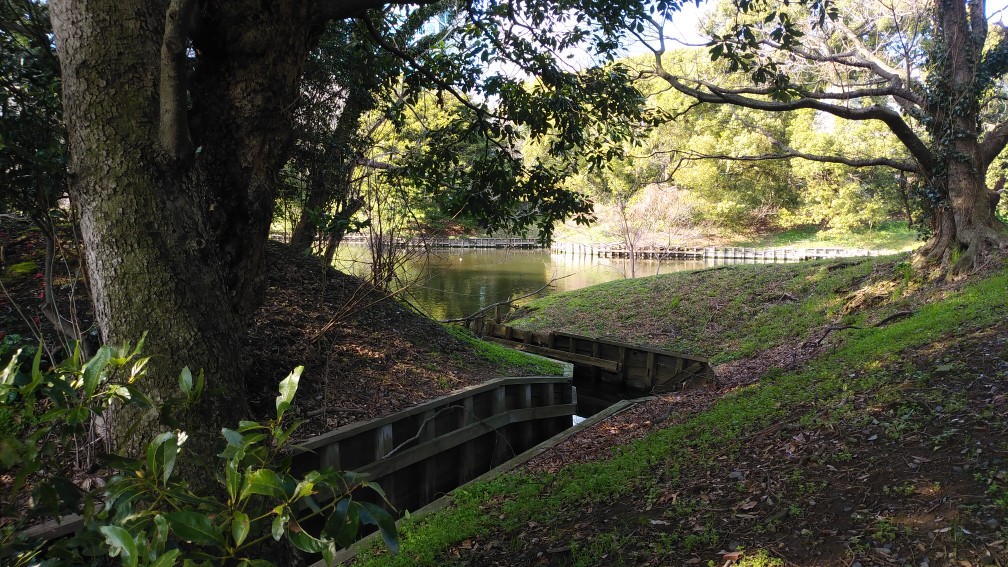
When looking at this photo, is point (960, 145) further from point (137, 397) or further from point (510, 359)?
point (137, 397)

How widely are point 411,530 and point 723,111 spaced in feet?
106

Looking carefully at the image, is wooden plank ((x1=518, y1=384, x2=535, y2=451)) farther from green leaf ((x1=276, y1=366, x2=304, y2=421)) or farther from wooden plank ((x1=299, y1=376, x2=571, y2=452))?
green leaf ((x1=276, y1=366, x2=304, y2=421))

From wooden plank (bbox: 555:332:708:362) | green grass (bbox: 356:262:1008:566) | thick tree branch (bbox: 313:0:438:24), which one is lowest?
wooden plank (bbox: 555:332:708:362)

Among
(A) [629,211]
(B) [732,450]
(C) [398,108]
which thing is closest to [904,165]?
(B) [732,450]

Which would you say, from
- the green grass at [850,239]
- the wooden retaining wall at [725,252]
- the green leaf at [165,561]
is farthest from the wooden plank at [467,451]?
the green grass at [850,239]

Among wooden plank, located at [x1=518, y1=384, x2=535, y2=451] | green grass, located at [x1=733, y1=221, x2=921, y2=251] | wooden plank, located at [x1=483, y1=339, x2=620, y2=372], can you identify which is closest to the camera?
wooden plank, located at [x1=518, y1=384, x2=535, y2=451]

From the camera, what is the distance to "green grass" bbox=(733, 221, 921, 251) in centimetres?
3378

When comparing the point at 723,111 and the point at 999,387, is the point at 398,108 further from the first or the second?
the point at 723,111

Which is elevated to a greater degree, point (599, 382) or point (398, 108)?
point (398, 108)

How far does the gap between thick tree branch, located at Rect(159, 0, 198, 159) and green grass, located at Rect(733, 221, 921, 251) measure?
36685 millimetres

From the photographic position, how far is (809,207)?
37.5 m

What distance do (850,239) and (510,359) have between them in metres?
34.9

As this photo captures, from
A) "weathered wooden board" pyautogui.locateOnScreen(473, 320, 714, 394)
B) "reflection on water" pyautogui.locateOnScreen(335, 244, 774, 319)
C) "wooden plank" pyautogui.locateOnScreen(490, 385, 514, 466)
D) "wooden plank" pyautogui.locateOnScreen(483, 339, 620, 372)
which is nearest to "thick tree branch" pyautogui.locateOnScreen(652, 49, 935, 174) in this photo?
"weathered wooden board" pyautogui.locateOnScreen(473, 320, 714, 394)

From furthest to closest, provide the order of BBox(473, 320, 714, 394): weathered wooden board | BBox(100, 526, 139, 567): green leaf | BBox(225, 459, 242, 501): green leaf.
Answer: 1. BBox(473, 320, 714, 394): weathered wooden board
2. BBox(225, 459, 242, 501): green leaf
3. BBox(100, 526, 139, 567): green leaf
